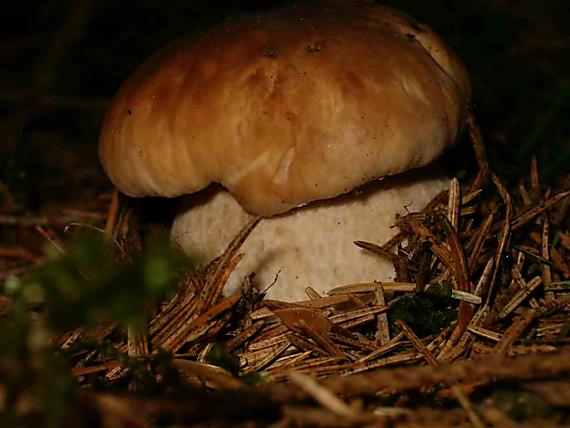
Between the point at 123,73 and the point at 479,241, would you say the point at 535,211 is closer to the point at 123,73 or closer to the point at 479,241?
the point at 479,241

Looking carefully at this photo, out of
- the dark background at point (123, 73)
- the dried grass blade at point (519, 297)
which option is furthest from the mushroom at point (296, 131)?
the dark background at point (123, 73)

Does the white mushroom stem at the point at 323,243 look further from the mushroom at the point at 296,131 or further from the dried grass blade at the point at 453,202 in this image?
the dried grass blade at the point at 453,202

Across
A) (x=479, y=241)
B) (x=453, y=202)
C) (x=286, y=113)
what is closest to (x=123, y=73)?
(x=286, y=113)

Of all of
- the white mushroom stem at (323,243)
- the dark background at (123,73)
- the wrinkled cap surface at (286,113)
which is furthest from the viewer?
the dark background at (123,73)

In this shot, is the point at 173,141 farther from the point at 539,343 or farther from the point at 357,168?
the point at 539,343

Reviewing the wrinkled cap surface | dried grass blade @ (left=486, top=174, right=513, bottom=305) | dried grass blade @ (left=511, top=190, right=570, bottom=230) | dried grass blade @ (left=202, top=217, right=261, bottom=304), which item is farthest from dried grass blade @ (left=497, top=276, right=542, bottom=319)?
dried grass blade @ (left=202, top=217, right=261, bottom=304)

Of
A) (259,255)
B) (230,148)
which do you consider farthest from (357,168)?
(259,255)

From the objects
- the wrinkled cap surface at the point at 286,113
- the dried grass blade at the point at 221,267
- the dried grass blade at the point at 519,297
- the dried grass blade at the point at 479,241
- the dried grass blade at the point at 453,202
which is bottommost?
the dried grass blade at the point at 221,267
